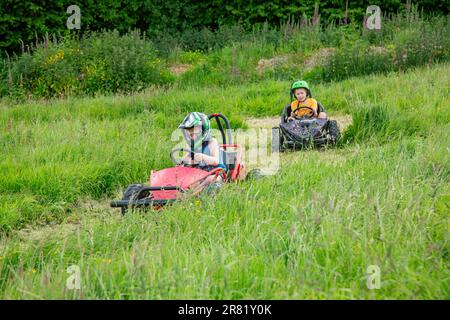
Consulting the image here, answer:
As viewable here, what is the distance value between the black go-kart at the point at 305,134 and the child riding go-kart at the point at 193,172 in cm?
168

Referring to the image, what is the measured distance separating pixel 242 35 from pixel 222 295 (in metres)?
13.0

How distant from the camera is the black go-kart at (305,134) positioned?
30.0 ft

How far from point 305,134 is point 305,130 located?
80 millimetres

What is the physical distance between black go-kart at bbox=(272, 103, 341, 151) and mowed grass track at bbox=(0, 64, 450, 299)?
247 mm

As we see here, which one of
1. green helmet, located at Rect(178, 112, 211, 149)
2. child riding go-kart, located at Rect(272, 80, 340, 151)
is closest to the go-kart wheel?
green helmet, located at Rect(178, 112, 211, 149)

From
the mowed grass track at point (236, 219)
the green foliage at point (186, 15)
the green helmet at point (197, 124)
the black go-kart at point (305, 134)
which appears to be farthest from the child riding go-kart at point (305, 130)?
the green foliage at point (186, 15)

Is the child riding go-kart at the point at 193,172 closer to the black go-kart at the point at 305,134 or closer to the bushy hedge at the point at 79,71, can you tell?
the black go-kart at the point at 305,134

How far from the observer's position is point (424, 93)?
10.3 meters

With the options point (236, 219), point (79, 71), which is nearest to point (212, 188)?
point (236, 219)

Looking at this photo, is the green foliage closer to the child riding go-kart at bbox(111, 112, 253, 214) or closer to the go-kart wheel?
the child riding go-kart at bbox(111, 112, 253, 214)

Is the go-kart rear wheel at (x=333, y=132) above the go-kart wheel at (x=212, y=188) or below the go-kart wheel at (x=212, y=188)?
below

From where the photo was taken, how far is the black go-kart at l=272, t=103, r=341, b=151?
30.0 feet

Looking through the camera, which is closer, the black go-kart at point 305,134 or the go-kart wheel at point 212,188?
the go-kart wheel at point 212,188
